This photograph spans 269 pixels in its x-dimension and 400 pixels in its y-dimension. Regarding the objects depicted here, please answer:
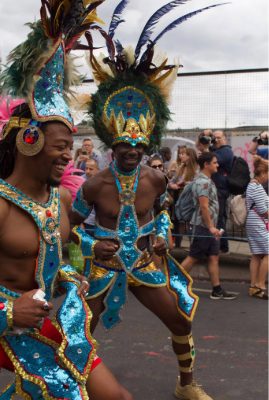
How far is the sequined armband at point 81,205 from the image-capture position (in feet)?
12.4

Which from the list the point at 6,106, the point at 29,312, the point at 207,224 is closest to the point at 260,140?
the point at 207,224

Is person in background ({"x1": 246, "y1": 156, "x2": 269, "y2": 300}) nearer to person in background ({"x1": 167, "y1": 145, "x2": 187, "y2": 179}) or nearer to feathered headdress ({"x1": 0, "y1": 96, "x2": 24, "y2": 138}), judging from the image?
person in background ({"x1": 167, "y1": 145, "x2": 187, "y2": 179})

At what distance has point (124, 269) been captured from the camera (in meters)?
3.62

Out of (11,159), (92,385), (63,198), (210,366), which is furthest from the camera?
(210,366)

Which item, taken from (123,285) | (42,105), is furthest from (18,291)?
(123,285)

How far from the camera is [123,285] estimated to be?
3615 mm

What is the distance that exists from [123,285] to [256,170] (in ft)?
10.7

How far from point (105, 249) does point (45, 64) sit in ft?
4.69

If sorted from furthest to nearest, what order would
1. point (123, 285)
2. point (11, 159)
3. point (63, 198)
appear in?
1. point (123, 285)
2. point (63, 198)
3. point (11, 159)

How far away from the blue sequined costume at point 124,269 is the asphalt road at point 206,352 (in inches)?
26.4

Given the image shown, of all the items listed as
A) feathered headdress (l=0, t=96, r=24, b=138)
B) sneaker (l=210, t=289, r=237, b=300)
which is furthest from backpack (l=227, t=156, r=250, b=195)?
feathered headdress (l=0, t=96, r=24, b=138)

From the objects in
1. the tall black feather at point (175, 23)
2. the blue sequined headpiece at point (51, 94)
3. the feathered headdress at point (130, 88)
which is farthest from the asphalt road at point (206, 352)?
the tall black feather at point (175, 23)

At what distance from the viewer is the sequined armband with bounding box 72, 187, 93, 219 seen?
377 cm

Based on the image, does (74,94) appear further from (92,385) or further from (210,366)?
(210,366)
